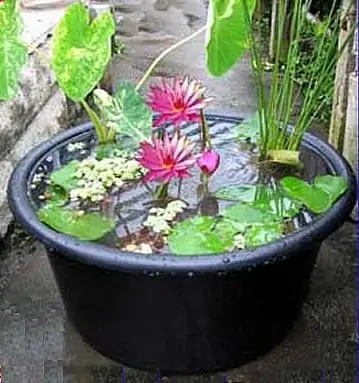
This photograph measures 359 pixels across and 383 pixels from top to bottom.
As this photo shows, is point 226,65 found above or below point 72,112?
above

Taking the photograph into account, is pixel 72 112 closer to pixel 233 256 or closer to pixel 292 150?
pixel 292 150

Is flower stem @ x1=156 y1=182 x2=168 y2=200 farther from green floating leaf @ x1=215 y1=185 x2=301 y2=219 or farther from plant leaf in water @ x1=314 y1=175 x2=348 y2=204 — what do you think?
plant leaf in water @ x1=314 y1=175 x2=348 y2=204

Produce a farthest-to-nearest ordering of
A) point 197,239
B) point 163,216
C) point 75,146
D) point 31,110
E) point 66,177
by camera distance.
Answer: point 31,110 → point 75,146 → point 66,177 → point 163,216 → point 197,239

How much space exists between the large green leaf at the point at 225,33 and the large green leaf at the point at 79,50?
23 cm

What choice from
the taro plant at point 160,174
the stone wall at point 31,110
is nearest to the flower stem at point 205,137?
the taro plant at point 160,174

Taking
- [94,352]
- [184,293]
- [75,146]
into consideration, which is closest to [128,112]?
[75,146]

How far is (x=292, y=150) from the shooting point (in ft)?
6.22

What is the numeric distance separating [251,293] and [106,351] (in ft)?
1.36

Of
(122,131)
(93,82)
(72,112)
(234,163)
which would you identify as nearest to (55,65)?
(93,82)

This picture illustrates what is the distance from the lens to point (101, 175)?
1.84 meters

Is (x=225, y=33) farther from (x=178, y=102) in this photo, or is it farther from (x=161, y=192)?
(x=161, y=192)

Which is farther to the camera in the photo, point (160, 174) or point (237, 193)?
point (237, 193)

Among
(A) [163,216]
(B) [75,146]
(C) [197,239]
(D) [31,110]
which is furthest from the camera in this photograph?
(D) [31,110]

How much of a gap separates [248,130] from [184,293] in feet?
1.99
